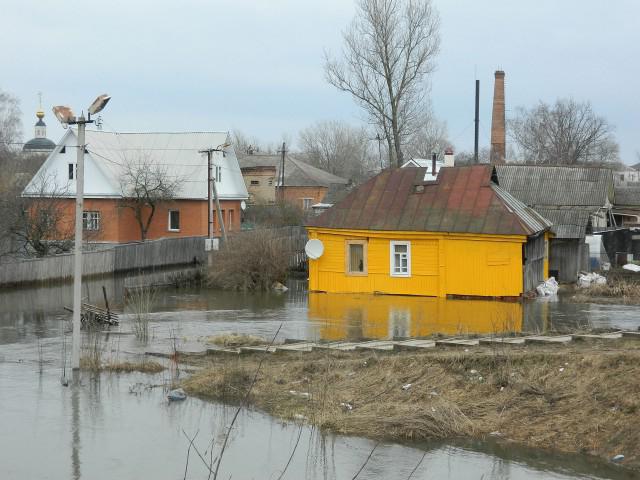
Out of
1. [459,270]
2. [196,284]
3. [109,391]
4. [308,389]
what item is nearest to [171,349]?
[109,391]

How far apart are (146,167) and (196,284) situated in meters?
10.9

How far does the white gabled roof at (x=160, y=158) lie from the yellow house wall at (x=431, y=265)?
15.7 meters

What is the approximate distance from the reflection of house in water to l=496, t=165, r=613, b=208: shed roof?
12667 millimetres

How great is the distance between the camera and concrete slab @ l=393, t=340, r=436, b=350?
15.4 metres

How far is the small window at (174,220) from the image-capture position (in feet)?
151

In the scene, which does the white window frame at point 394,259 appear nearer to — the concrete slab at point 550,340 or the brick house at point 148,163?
the concrete slab at point 550,340

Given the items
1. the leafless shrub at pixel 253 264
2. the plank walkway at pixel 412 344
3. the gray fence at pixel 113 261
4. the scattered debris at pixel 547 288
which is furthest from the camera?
the leafless shrub at pixel 253 264

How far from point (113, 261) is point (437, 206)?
1452 centimetres

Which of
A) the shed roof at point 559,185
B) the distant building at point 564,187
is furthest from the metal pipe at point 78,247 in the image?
the shed roof at point 559,185

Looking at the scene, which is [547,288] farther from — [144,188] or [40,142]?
[40,142]

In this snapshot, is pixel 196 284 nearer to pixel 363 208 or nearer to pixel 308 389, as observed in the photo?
pixel 363 208

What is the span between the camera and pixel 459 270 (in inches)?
1095

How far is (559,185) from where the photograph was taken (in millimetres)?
38906

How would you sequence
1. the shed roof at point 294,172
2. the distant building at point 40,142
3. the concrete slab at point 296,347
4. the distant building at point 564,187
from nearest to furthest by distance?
1. the concrete slab at point 296,347
2. the distant building at point 564,187
3. the shed roof at point 294,172
4. the distant building at point 40,142
